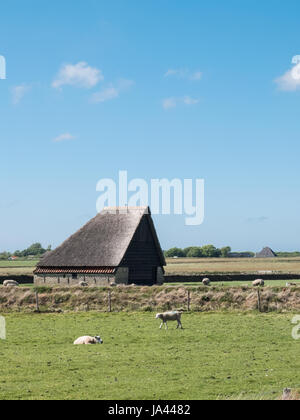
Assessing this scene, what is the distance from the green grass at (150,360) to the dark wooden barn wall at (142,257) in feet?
75.6

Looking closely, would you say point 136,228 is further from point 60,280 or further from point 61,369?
point 61,369

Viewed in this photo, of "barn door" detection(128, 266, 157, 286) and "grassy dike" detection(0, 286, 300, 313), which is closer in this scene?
"grassy dike" detection(0, 286, 300, 313)

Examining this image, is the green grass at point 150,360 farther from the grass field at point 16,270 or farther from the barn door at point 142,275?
the grass field at point 16,270

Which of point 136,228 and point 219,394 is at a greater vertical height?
point 136,228

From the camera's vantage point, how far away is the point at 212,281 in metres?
70.9

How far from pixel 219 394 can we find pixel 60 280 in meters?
44.5

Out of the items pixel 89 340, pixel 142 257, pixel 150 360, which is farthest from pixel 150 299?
pixel 150 360

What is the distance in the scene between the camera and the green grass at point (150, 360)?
52.7 feet

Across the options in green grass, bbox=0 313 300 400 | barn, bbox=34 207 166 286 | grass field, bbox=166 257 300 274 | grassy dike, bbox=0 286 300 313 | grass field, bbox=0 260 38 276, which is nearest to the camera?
green grass, bbox=0 313 300 400

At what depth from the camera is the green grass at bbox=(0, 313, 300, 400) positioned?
16.1 m

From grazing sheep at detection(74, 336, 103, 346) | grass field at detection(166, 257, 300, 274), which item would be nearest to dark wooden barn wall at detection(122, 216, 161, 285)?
grass field at detection(166, 257, 300, 274)

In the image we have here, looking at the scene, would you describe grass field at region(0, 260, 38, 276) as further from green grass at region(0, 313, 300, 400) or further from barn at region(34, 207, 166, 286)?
green grass at region(0, 313, 300, 400)
